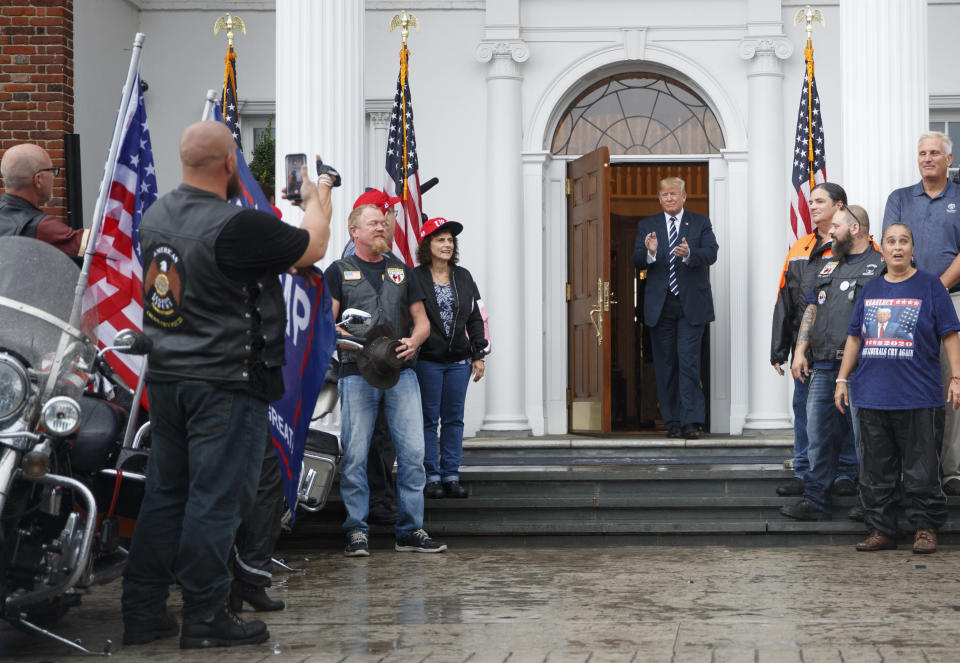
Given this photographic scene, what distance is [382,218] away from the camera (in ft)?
23.6

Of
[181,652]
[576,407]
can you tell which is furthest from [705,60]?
[181,652]

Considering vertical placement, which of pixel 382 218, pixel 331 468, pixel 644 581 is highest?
pixel 382 218

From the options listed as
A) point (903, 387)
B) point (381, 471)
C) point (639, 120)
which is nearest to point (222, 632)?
point (381, 471)

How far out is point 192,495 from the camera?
4520 mm

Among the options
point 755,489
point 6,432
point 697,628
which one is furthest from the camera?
point 755,489

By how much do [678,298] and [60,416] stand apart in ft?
24.4

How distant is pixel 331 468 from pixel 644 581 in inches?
74.7

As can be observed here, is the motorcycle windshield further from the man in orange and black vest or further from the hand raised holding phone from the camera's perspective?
the man in orange and black vest

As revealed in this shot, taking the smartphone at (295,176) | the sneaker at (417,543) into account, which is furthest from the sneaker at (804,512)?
the smartphone at (295,176)

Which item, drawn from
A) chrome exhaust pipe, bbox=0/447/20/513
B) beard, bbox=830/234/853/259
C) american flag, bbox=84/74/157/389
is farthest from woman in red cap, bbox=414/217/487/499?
chrome exhaust pipe, bbox=0/447/20/513

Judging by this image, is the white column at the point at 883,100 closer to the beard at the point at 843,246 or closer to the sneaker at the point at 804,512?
the beard at the point at 843,246

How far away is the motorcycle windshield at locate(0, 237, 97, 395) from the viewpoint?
4.52 meters

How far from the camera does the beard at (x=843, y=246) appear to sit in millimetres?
7582

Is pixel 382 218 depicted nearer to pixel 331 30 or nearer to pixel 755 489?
pixel 331 30
